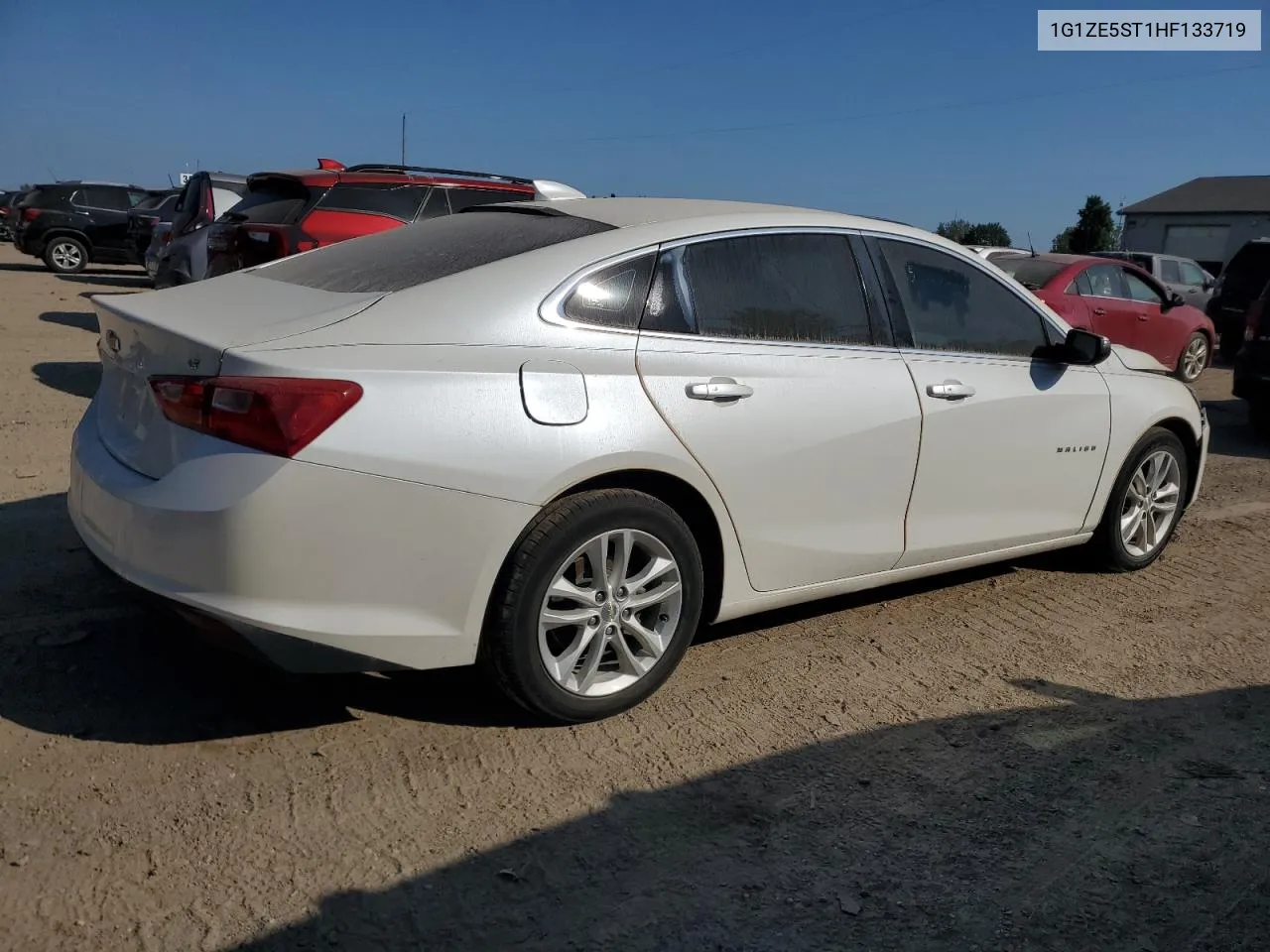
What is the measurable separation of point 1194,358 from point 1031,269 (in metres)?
3.57

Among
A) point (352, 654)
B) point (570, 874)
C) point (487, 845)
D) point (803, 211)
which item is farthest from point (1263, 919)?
point (803, 211)

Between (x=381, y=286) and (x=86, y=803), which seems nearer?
(x=86, y=803)

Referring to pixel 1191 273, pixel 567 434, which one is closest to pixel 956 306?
pixel 567 434

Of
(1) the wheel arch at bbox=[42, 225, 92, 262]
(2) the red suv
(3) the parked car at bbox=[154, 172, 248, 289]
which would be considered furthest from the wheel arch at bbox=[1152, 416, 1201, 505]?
(1) the wheel arch at bbox=[42, 225, 92, 262]

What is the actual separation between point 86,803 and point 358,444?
3.91ft

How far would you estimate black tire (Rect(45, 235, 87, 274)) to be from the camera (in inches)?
872

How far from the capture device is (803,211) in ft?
14.3

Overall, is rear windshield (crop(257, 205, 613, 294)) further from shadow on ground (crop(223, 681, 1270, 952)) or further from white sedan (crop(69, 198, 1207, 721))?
shadow on ground (crop(223, 681, 1270, 952))

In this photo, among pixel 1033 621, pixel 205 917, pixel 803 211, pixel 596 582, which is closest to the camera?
pixel 205 917

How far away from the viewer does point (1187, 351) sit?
13648 millimetres

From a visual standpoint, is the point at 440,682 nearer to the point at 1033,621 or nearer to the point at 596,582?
the point at 596,582

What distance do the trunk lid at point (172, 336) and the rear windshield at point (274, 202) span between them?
5.17 metres

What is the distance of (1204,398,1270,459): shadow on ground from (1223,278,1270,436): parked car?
25 cm

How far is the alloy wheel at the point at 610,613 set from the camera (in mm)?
3449
